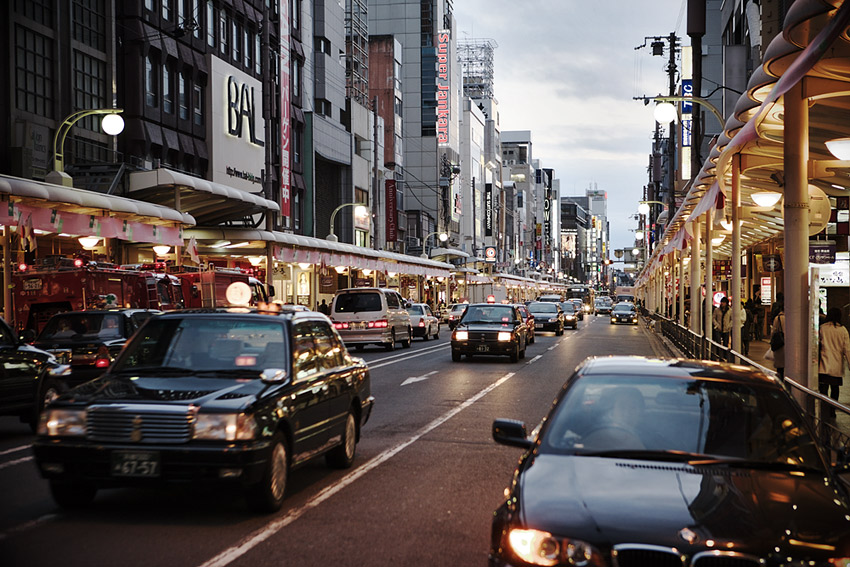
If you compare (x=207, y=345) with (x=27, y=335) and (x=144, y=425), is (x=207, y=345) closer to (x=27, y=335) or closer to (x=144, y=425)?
(x=144, y=425)

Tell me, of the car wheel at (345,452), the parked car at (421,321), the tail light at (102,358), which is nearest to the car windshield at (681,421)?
the car wheel at (345,452)

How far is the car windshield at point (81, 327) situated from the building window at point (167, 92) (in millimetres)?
33980

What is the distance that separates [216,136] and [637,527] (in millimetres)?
51294

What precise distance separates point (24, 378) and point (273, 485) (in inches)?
258

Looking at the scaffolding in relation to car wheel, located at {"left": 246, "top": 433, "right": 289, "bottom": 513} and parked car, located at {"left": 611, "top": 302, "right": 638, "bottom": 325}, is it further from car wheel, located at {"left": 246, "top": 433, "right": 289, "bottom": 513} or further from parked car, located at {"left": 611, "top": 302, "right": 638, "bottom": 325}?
car wheel, located at {"left": 246, "top": 433, "right": 289, "bottom": 513}

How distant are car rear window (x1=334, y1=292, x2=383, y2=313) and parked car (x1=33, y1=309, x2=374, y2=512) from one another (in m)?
23.8

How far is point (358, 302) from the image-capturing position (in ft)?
111

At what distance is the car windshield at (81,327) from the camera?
1596cm

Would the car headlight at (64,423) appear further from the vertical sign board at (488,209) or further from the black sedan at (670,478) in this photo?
the vertical sign board at (488,209)

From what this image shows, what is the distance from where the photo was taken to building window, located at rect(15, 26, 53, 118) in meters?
36.4

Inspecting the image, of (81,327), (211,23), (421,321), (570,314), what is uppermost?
(211,23)

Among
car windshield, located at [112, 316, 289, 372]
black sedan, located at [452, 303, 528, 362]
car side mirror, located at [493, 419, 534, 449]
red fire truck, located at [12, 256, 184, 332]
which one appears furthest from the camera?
black sedan, located at [452, 303, 528, 362]

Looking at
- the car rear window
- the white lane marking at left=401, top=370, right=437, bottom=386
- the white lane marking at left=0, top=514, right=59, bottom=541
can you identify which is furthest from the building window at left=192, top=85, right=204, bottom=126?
the white lane marking at left=0, top=514, right=59, bottom=541

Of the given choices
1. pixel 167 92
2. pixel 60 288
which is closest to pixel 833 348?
pixel 60 288
